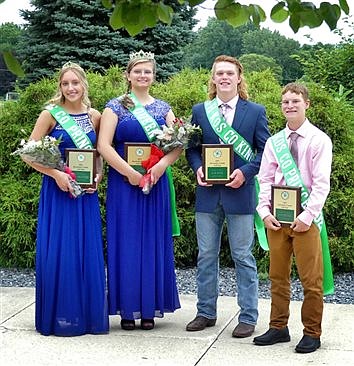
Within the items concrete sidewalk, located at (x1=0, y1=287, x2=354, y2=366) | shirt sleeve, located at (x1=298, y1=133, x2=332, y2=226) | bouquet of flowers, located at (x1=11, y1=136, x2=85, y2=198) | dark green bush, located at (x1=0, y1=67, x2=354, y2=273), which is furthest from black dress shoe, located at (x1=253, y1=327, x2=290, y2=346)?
dark green bush, located at (x1=0, y1=67, x2=354, y2=273)

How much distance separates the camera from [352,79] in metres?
11.2

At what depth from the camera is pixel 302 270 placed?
4938mm

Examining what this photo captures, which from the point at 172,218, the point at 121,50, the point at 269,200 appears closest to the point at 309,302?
the point at 269,200

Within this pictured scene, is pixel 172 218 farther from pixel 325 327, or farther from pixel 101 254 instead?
pixel 325 327

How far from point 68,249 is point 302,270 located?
5.09 feet

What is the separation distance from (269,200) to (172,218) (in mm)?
910

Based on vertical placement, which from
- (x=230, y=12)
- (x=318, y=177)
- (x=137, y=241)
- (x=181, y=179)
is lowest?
(x=137, y=241)

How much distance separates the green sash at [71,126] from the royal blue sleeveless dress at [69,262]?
0.04m

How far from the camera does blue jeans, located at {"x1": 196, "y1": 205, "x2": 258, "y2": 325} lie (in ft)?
17.5

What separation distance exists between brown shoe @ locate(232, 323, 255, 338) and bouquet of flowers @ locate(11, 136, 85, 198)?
1391 mm

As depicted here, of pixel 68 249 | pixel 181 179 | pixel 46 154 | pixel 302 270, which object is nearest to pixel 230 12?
pixel 302 270

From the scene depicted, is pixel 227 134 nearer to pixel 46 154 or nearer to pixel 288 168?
pixel 288 168

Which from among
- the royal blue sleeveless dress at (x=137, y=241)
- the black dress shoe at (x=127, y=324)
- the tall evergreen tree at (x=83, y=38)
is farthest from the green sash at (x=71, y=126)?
the tall evergreen tree at (x=83, y=38)

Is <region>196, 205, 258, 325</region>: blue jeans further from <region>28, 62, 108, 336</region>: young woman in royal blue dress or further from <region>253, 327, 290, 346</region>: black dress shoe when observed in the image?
<region>28, 62, 108, 336</region>: young woman in royal blue dress
